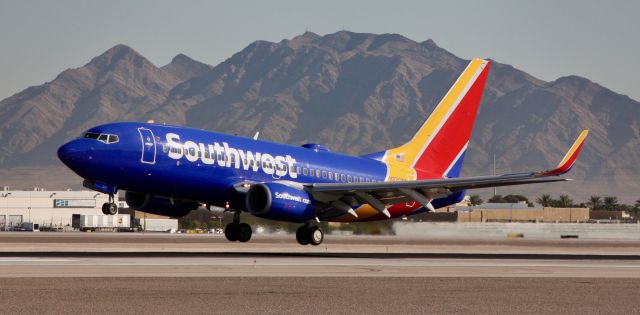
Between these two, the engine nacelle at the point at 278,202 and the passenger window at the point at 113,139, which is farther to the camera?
the engine nacelle at the point at 278,202

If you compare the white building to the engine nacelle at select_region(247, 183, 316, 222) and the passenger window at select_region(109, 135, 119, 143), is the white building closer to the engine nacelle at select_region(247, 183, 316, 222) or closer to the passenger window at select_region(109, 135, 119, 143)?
the engine nacelle at select_region(247, 183, 316, 222)

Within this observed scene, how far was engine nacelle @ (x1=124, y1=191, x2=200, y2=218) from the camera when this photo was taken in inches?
2101

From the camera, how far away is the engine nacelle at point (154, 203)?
53375 mm

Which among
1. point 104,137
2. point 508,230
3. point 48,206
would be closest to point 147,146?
point 104,137

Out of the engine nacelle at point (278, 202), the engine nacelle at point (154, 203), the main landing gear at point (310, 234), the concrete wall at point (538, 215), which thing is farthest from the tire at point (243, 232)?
the concrete wall at point (538, 215)

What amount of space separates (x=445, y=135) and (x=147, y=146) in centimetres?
2042

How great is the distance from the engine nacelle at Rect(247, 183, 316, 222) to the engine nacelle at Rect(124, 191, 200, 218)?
5116mm

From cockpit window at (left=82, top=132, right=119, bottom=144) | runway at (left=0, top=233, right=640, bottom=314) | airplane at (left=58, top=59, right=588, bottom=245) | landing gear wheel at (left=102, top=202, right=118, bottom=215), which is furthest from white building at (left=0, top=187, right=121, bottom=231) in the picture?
runway at (left=0, top=233, right=640, bottom=314)

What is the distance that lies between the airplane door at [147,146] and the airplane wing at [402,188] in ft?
25.2

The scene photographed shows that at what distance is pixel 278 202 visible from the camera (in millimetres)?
49281

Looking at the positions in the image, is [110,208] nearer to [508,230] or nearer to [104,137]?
[104,137]
